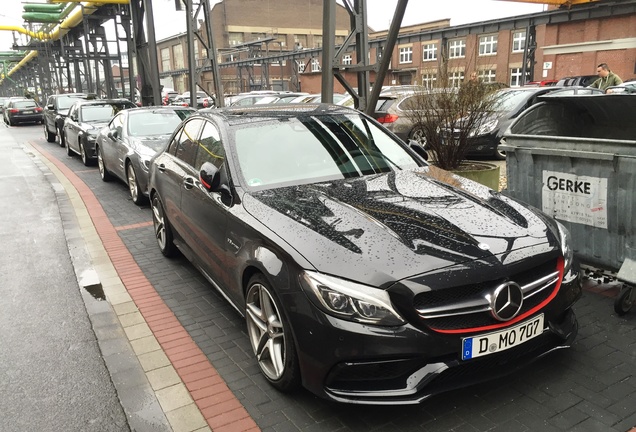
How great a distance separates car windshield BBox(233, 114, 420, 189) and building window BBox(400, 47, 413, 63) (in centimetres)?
5721

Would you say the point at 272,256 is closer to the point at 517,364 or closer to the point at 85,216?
the point at 517,364

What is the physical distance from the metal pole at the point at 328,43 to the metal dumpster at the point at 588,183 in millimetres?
3565

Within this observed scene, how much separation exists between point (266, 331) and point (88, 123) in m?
12.0

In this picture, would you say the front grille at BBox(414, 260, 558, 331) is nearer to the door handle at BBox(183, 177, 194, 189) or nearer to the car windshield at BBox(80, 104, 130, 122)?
the door handle at BBox(183, 177, 194, 189)

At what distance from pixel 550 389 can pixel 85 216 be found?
7267 millimetres

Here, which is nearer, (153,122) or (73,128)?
(153,122)

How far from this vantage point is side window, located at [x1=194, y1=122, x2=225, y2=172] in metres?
4.24

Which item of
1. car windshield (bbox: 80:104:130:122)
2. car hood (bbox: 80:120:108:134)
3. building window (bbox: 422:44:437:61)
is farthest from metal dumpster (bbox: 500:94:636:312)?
building window (bbox: 422:44:437:61)

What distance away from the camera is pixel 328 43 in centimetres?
803

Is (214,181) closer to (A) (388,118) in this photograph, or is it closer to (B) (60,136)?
(A) (388,118)

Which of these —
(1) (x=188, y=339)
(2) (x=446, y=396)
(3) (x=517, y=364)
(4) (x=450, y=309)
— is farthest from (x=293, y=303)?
(1) (x=188, y=339)

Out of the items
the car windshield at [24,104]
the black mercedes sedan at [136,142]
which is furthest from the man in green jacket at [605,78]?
the car windshield at [24,104]

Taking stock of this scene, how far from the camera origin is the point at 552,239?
10.3ft

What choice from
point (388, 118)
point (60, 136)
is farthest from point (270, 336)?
point (60, 136)
